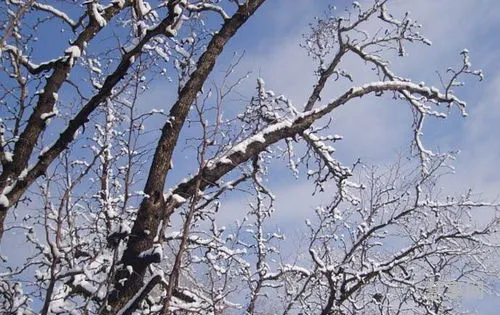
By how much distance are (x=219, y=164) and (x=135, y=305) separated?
2426 mm

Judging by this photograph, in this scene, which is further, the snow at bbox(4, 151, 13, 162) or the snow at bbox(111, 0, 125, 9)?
the snow at bbox(111, 0, 125, 9)

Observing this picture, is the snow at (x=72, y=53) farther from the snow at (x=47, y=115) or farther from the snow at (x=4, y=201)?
the snow at (x=4, y=201)

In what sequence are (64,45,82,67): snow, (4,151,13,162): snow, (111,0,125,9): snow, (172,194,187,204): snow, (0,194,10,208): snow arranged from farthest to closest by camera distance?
(111,0,125,9): snow
(64,45,82,67): snow
(172,194,187,204): snow
(4,151,13,162): snow
(0,194,10,208): snow

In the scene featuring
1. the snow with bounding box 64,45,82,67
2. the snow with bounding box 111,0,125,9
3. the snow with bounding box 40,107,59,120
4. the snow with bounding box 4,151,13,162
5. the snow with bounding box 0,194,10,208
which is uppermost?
the snow with bounding box 111,0,125,9

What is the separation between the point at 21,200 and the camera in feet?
19.2

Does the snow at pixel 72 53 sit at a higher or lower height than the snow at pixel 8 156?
higher

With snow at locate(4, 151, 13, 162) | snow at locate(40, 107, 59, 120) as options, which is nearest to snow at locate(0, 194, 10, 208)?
snow at locate(4, 151, 13, 162)

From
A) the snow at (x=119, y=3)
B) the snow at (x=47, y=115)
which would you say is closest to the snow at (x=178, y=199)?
the snow at (x=47, y=115)

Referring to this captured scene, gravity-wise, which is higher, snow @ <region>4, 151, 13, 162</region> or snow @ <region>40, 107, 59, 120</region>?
snow @ <region>40, 107, 59, 120</region>

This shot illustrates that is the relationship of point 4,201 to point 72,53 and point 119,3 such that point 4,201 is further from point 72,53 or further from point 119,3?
point 119,3

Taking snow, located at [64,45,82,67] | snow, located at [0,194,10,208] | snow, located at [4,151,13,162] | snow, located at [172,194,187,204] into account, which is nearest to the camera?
snow, located at [0,194,10,208]

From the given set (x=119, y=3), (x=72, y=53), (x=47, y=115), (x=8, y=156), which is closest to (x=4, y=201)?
(x=8, y=156)

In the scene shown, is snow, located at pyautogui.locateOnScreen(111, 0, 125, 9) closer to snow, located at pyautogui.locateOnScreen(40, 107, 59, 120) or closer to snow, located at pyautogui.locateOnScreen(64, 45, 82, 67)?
snow, located at pyautogui.locateOnScreen(64, 45, 82, 67)

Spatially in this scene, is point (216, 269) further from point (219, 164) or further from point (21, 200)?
point (21, 200)
